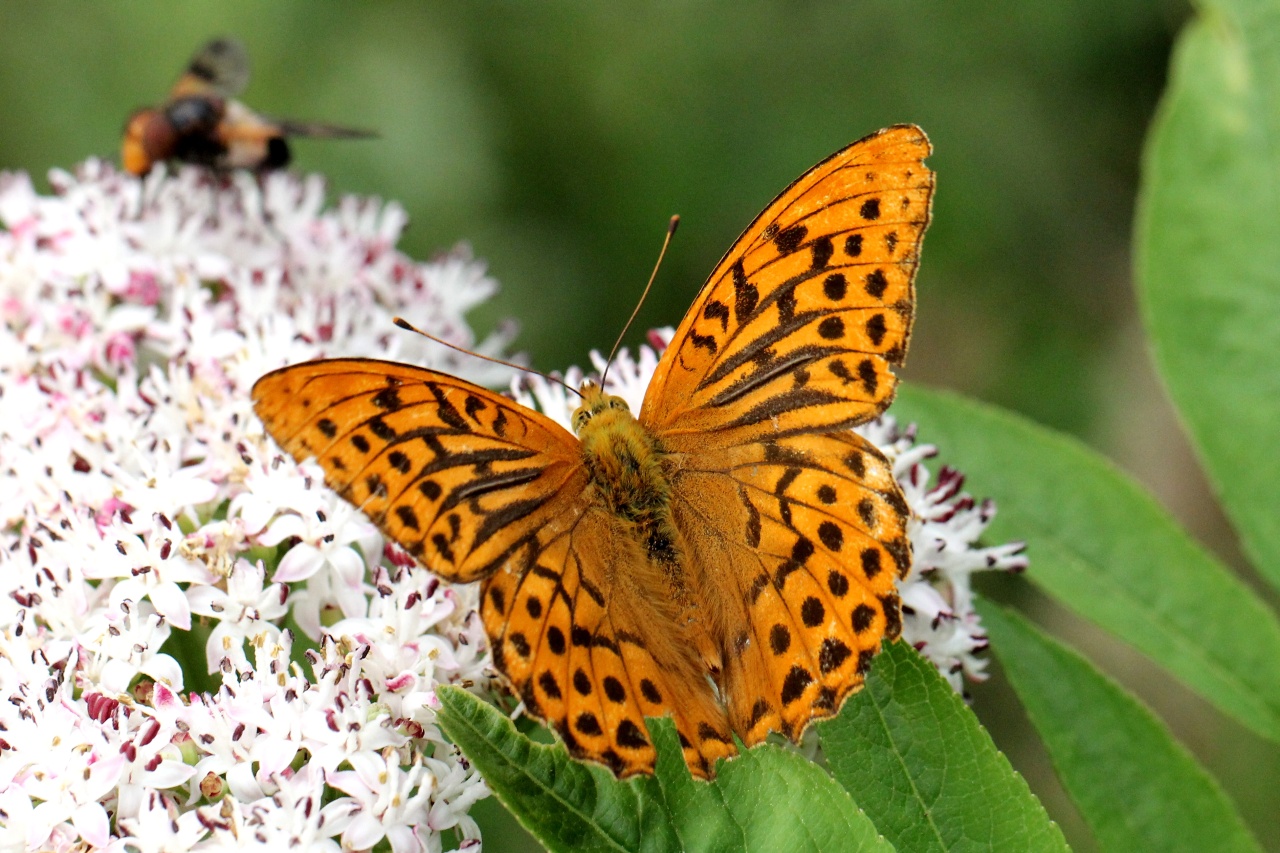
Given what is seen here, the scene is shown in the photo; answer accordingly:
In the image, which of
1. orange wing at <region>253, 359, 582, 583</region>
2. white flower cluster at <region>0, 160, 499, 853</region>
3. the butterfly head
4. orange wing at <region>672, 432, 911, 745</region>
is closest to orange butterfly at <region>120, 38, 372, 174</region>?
white flower cluster at <region>0, 160, 499, 853</region>

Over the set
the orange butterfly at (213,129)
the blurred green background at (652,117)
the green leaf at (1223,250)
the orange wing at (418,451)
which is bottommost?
the orange wing at (418,451)

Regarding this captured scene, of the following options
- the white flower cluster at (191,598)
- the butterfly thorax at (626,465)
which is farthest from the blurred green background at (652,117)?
the butterfly thorax at (626,465)

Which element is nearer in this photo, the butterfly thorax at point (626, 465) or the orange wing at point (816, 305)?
the orange wing at point (816, 305)

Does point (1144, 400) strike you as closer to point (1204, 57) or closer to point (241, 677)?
point (1204, 57)

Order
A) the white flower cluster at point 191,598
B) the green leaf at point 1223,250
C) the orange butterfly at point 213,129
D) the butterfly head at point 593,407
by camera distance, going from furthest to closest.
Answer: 1. the orange butterfly at point 213,129
2. the green leaf at point 1223,250
3. the butterfly head at point 593,407
4. the white flower cluster at point 191,598

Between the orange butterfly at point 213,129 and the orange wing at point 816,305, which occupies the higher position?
the orange butterfly at point 213,129

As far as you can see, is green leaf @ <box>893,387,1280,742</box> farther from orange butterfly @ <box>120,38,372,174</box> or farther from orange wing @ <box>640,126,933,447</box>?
orange butterfly @ <box>120,38,372,174</box>

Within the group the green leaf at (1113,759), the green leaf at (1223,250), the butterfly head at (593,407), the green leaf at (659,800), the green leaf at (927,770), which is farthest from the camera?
the green leaf at (1223,250)

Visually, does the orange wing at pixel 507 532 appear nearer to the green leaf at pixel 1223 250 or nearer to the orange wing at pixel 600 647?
the orange wing at pixel 600 647
